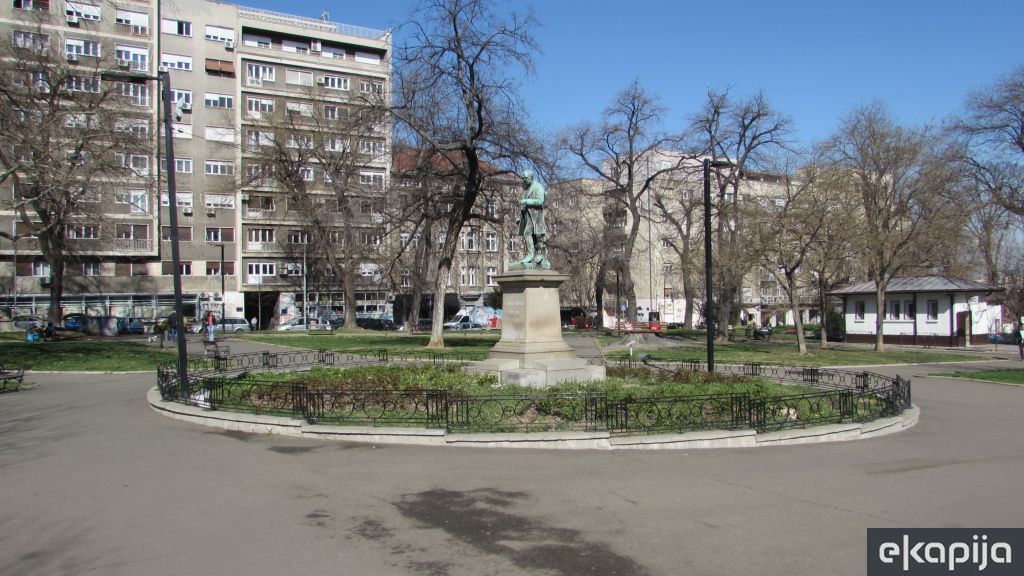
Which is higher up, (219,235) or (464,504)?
(219,235)

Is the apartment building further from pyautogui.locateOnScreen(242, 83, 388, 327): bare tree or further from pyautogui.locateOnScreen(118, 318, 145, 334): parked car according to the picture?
pyautogui.locateOnScreen(118, 318, 145, 334): parked car

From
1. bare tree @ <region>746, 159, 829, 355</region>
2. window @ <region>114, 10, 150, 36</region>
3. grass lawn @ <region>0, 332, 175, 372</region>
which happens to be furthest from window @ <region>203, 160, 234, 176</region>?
bare tree @ <region>746, 159, 829, 355</region>

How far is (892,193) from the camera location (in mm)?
35469

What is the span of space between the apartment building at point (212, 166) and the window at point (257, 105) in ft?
0.27

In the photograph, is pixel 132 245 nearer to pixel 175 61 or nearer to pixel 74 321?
pixel 74 321

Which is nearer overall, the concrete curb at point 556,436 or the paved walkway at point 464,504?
the paved walkway at point 464,504

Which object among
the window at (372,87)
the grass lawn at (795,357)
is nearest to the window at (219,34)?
the window at (372,87)

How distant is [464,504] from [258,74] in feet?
189

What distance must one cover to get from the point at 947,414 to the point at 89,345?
31.1 metres

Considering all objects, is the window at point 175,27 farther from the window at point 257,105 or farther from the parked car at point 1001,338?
the parked car at point 1001,338

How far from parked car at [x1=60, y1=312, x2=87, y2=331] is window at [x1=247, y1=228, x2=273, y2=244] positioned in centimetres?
1380

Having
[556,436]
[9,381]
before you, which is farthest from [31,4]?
[556,436]

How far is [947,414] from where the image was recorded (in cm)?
1498

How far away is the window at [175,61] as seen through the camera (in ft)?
179
